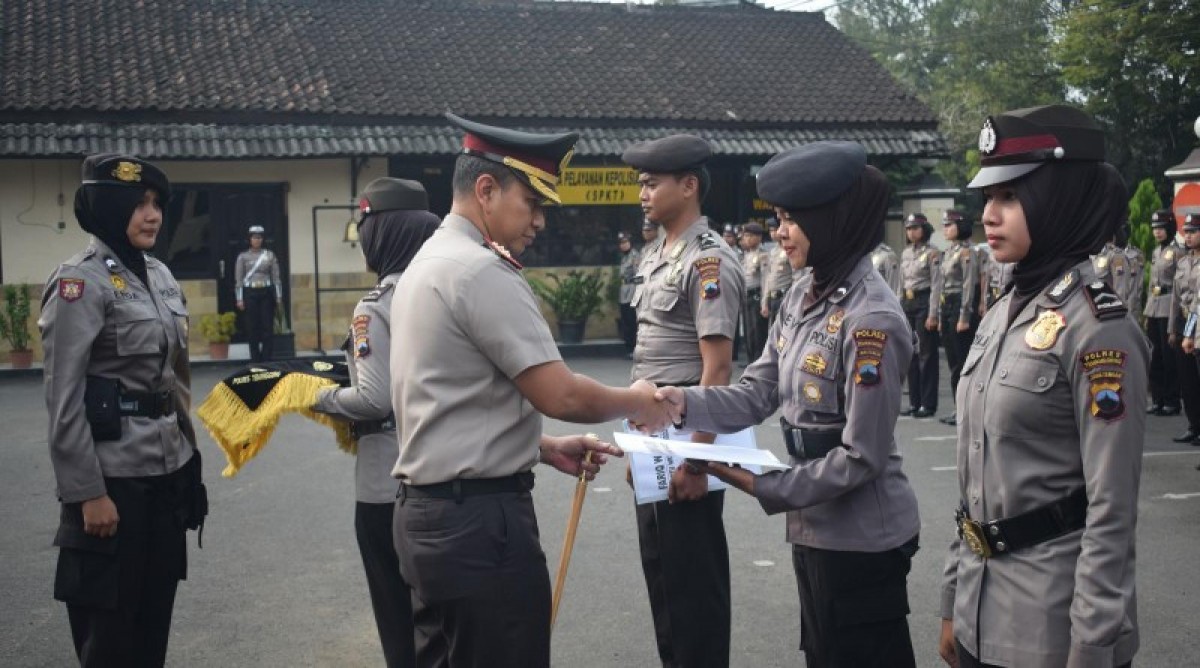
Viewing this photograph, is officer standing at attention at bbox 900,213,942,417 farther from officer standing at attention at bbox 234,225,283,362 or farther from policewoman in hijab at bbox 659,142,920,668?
officer standing at attention at bbox 234,225,283,362

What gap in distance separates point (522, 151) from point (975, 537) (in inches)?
57.9

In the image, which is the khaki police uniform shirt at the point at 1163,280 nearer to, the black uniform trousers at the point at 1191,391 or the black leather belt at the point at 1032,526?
the black uniform trousers at the point at 1191,391

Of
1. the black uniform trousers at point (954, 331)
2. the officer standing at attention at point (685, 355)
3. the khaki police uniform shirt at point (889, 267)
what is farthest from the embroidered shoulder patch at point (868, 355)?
the khaki police uniform shirt at point (889, 267)

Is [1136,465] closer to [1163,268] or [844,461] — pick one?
[844,461]

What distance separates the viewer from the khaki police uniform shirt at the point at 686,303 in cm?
437

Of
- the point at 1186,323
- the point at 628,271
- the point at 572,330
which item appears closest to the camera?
the point at 1186,323

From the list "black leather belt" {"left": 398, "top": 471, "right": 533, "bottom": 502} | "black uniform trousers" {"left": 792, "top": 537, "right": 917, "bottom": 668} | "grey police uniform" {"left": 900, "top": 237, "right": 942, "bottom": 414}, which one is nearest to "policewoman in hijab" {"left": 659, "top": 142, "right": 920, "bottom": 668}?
"black uniform trousers" {"left": 792, "top": 537, "right": 917, "bottom": 668}

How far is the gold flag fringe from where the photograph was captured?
14.0 ft

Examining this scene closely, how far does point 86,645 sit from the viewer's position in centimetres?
384

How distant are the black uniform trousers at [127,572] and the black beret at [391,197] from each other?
3.75ft

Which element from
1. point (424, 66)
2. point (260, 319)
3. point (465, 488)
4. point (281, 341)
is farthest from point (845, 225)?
point (424, 66)

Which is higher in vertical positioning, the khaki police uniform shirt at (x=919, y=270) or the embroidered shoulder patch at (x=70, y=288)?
the khaki police uniform shirt at (x=919, y=270)

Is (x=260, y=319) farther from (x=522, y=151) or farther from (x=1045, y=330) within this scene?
(x=1045, y=330)

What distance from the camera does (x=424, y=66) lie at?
21031 millimetres
